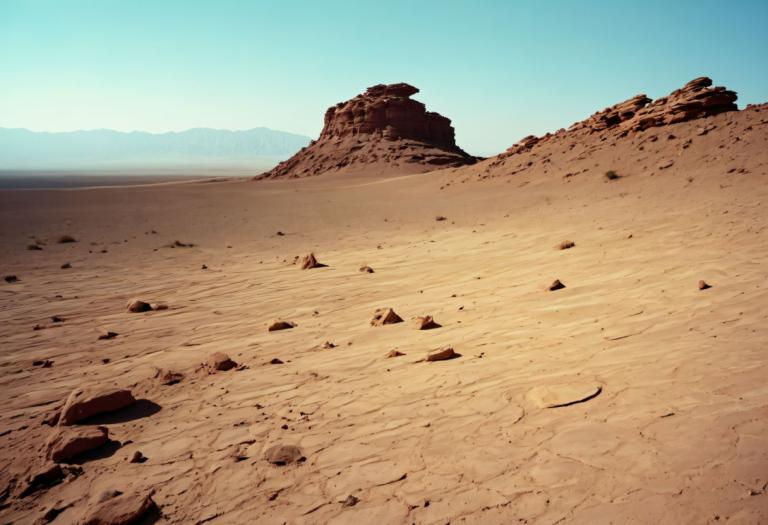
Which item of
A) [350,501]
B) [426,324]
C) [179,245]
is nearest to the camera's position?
[350,501]

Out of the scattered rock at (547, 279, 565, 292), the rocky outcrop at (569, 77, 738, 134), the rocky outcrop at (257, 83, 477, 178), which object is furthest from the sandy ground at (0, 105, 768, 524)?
the rocky outcrop at (257, 83, 477, 178)

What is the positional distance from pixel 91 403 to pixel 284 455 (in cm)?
167

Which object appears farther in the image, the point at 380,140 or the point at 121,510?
the point at 380,140

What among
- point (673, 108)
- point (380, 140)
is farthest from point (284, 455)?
point (380, 140)

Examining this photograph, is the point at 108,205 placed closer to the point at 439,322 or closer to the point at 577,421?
the point at 439,322

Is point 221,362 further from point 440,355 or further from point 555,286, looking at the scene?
point 555,286

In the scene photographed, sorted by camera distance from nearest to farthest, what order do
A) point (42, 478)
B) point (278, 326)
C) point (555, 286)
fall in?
1. point (42, 478)
2. point (278, 326)
3. point (555, 286)

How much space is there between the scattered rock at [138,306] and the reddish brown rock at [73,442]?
364 centimetres

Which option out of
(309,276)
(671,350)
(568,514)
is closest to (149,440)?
(568,514)

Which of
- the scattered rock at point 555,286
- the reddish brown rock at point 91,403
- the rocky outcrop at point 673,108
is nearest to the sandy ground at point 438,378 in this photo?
the reddish brown rock at point 91,403

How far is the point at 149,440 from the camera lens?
3.42m

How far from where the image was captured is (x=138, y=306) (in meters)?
6.86

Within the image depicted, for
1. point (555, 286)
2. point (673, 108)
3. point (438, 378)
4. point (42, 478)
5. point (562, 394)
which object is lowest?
point (42, 478)

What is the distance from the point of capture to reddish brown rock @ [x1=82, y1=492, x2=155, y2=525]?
8.23ft
